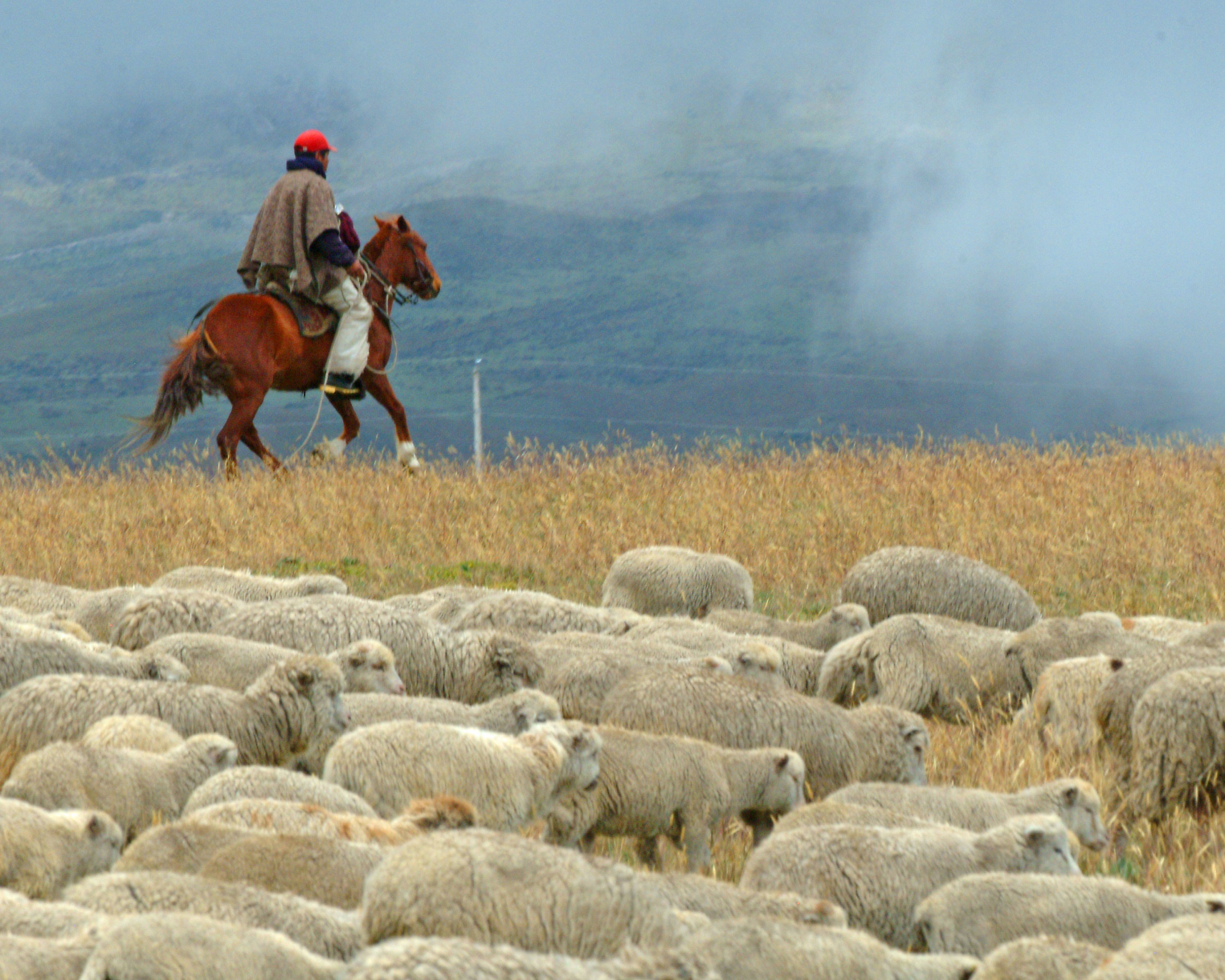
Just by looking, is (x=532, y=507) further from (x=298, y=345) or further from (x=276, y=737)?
(x=276, y=737)

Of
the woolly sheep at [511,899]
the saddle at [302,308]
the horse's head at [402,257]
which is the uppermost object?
the horse's head at [402,257]

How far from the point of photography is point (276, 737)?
5652 millimetres

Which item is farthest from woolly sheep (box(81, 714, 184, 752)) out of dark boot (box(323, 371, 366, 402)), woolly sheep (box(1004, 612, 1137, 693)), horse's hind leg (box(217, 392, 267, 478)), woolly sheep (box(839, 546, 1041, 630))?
dark boot (box(323, 371, 366, 402))

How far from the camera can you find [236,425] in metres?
14.9

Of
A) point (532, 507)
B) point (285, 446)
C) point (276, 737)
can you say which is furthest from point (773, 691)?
point (285, 446)

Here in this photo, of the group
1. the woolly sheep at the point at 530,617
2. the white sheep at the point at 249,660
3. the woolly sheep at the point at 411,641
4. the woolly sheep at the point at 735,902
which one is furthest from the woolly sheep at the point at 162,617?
the woolly sheep at the point at 735,902

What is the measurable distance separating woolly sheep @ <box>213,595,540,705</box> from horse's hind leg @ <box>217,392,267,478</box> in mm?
7603

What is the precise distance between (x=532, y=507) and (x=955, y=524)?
3394 millimetres

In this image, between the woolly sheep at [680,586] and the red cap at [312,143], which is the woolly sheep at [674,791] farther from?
the red cap at [312,143]

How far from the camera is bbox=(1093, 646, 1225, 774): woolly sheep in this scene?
5.73 m

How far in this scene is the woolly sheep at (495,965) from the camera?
2.73 meters

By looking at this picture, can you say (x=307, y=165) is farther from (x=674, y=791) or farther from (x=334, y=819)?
(x=334, y=819)

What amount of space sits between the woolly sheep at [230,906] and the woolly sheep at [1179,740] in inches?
117

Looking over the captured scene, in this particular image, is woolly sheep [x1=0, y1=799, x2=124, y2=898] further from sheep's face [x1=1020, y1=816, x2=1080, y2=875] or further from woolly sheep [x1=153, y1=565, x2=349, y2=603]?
woolly sheep [x1=153, y1=565, x2=349, y2=603]
